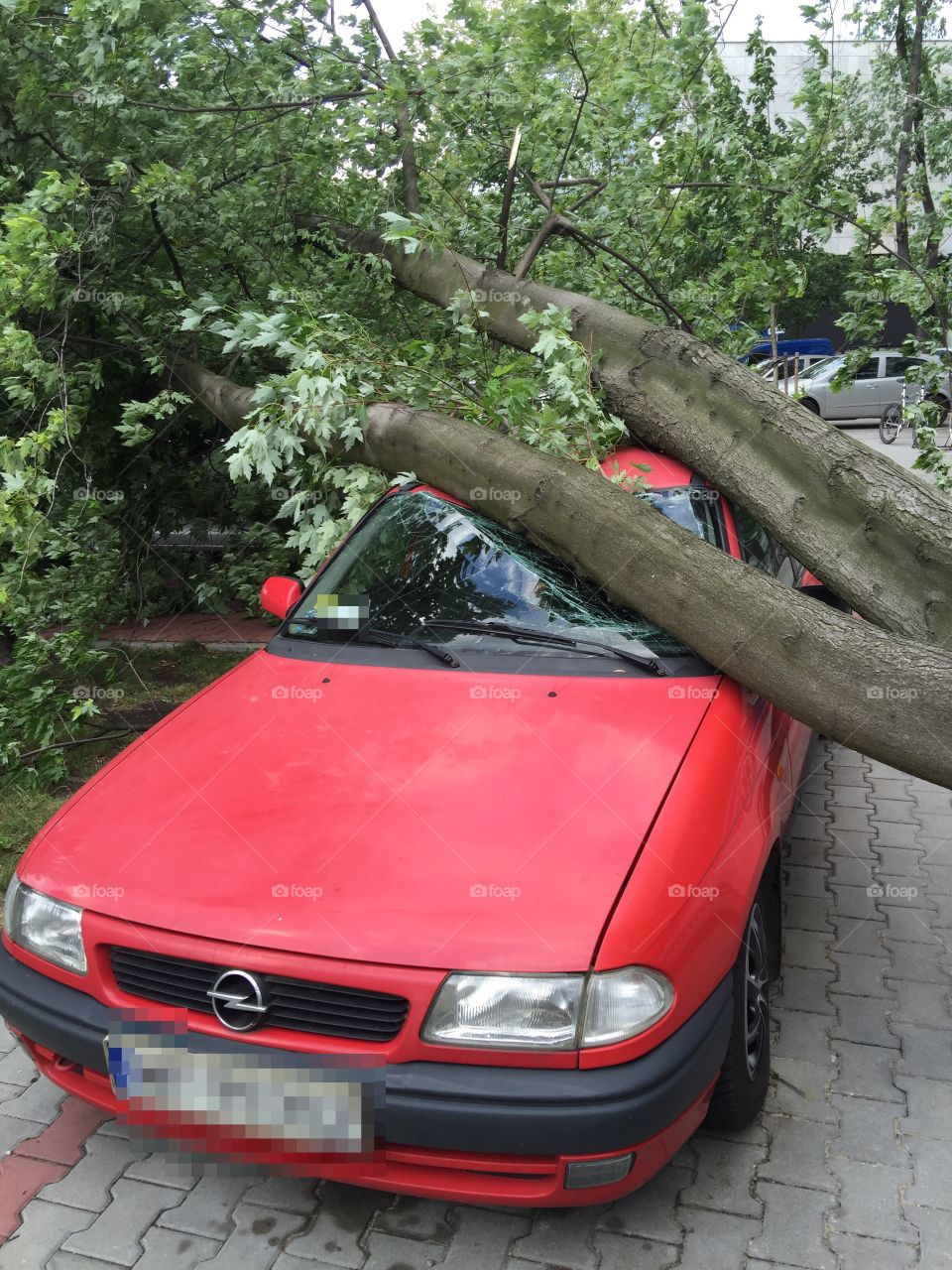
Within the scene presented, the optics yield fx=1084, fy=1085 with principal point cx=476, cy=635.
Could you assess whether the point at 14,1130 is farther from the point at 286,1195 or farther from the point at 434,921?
the point at 434,921

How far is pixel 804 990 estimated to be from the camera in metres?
3.72

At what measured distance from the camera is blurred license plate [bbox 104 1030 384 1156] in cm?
228

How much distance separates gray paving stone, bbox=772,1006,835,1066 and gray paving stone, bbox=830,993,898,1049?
0.16 ft

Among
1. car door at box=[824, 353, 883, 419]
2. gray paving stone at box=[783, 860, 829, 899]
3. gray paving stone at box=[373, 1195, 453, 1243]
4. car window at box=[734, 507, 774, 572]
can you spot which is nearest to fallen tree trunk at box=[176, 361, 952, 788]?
car window at box=[734, 507, 774, 572]

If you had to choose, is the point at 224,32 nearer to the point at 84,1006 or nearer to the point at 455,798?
the point at 455,798

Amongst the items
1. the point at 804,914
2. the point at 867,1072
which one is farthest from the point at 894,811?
the point at 867,1072

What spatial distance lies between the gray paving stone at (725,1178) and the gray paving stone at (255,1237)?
998mm

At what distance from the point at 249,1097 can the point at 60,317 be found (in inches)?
171

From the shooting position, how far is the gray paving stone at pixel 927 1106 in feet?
9.77

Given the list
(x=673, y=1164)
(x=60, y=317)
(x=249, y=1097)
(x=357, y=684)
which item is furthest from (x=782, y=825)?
(x=60, y=317)

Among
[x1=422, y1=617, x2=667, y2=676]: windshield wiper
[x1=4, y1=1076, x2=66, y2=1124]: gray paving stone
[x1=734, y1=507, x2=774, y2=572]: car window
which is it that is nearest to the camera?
[x1=4, y1=1076, x2=66, y2=1124]: gray paving stone

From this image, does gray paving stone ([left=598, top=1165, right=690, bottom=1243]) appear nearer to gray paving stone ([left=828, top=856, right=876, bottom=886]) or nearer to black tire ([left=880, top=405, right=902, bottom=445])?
gray paving stone ([left=828, top=856, right=876, bottom=886])

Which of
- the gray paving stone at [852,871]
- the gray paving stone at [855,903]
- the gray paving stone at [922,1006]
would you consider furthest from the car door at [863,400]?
the gray paving stone at [922,1006]

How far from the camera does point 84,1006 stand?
257cm
